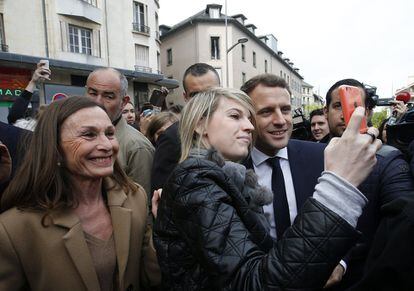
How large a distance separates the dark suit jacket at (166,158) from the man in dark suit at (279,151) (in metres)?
0.59

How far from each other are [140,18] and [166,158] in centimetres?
2216

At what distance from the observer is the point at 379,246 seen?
0.83 metres

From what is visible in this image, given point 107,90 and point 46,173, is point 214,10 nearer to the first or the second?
point 107,90

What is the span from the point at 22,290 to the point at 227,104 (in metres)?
1.38

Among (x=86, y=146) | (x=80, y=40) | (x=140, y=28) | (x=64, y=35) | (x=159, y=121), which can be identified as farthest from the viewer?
(x=140, y=28)

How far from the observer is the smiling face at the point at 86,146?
5.84 ft

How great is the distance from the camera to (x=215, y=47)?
3064cm

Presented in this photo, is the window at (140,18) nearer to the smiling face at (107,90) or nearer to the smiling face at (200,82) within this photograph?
the smiling face at (200,82)

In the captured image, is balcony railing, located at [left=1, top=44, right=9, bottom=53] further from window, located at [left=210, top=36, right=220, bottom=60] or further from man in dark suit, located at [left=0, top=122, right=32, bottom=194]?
window, located at [left=210, top=36, right=220, bottom=60]

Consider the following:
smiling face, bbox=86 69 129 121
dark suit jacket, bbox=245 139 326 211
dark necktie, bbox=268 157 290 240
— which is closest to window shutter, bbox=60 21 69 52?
smiling face, bbox=86 69 129 121

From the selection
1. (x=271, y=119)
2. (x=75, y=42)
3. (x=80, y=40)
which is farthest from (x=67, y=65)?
(x=271, y=119)

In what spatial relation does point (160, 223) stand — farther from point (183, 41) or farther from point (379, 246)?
point (183, 41)

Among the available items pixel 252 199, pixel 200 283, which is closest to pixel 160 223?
pixel 200 283

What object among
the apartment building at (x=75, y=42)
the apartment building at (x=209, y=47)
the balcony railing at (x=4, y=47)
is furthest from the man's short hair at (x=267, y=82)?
the apartment building at (x=209, y=47)
